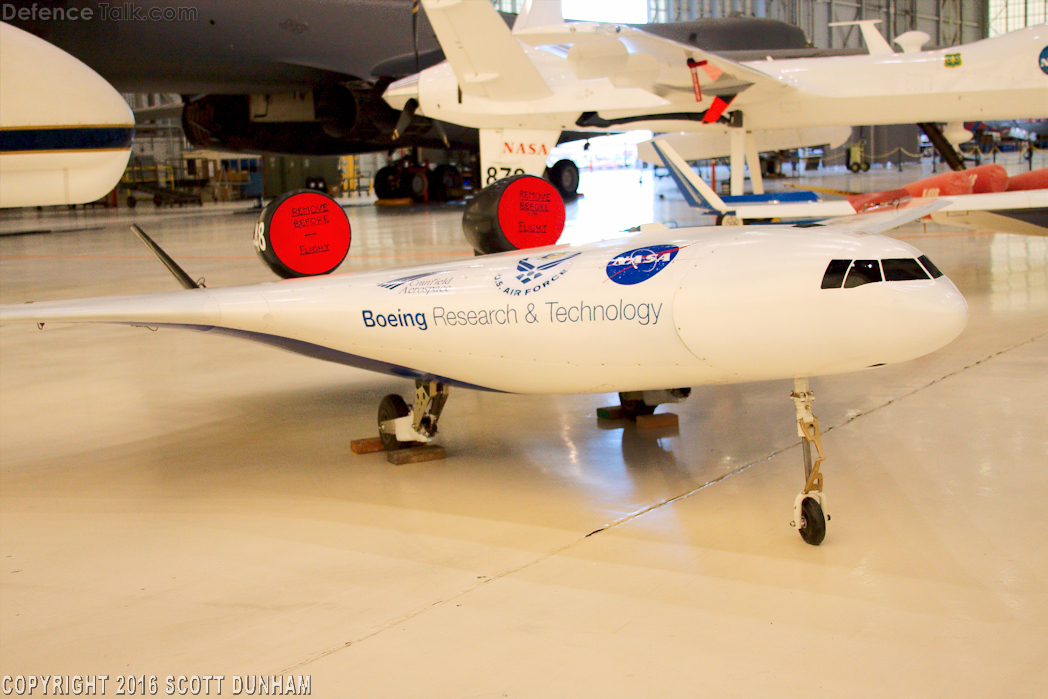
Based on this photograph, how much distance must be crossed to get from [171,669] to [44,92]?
464 cm

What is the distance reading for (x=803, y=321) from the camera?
3.34 metres

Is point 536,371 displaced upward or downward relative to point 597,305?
downward

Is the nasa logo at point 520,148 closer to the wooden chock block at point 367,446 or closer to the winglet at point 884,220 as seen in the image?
the winglet at point 884,220

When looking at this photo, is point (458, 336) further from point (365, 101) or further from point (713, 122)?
point (365, 101)

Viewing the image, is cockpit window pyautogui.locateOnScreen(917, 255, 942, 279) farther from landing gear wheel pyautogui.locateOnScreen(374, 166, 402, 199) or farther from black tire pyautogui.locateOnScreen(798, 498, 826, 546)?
landing gear wheel pyautogui.locateOnScreen(374, 166, 402, 199)

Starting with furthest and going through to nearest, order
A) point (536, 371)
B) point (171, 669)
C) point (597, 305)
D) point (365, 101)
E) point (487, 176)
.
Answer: point (365, 101) → point (487, 176) → point (536, 371) → point (597, 305) → point (171, 669)

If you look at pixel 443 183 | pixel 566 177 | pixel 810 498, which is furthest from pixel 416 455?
pixel 443 183

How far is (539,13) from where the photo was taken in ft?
46.7

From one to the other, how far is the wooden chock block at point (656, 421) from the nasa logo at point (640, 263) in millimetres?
1408

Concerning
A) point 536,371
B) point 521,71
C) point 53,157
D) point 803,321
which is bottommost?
point 536,371

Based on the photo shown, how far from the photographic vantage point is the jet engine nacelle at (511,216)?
5672 mm

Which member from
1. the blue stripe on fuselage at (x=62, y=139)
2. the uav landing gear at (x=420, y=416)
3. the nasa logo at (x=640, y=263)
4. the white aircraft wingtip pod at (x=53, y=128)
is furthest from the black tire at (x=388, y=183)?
the nasa logo at (x=640, y=263)

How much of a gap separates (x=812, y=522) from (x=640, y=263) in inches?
50.3

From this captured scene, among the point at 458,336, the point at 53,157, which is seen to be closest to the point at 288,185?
the point at 53,157
